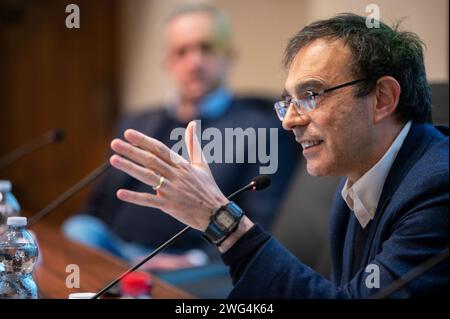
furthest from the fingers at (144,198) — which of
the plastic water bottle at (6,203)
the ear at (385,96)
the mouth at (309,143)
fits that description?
the plastic water bottle at (6,203)

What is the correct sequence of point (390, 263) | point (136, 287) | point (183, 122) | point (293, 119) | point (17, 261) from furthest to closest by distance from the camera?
1. point (183, 122)
2. point (136, 287)
3. point (17, 261)
4. point (293, 119)
5. point (390, 263)

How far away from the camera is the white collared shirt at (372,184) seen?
1.08 m

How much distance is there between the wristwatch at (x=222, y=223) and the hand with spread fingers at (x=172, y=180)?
1 cm

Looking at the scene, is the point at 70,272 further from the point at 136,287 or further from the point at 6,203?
the point at 136,287

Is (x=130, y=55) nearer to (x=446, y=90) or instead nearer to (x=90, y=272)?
(x=90, y=272)

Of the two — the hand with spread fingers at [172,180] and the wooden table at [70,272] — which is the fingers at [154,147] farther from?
the wooden table at [70,272]

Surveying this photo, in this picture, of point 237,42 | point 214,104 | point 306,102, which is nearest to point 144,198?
point 306,102


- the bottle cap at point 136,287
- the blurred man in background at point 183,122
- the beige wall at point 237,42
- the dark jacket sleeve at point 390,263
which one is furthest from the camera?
the beige wall at point 237,42

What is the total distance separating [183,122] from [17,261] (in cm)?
99

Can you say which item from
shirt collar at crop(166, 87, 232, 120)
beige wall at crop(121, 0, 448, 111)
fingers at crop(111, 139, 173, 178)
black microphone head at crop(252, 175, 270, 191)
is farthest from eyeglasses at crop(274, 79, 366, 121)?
shirt collar at crop(166, 87, 232, 120)

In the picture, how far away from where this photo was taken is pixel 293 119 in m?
1.09

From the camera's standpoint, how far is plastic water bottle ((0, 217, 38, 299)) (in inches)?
45.6

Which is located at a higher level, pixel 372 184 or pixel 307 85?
pixel 307 85

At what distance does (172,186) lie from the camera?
3.48 feet
